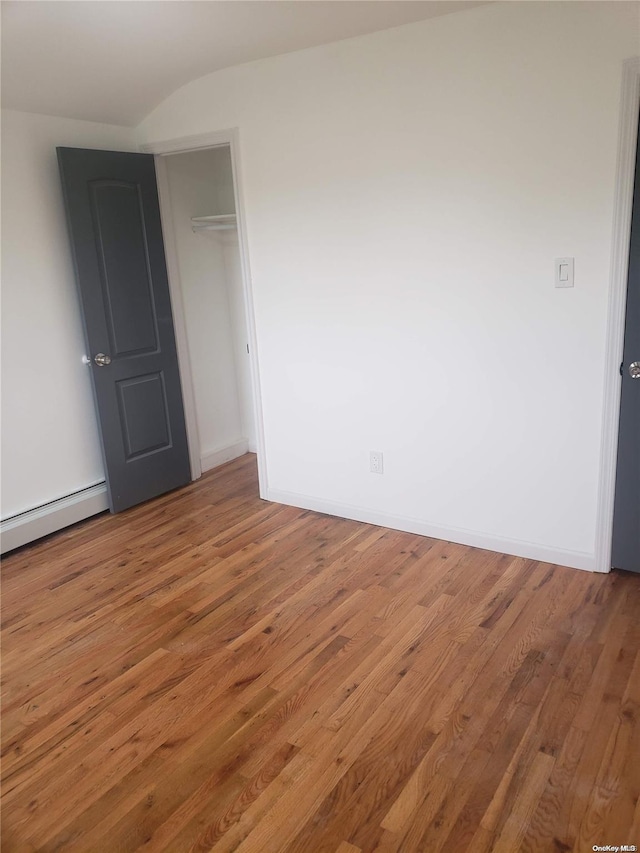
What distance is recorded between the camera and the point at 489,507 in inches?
127

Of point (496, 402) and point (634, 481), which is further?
point (496, 402)

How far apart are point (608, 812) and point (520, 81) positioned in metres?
2.67

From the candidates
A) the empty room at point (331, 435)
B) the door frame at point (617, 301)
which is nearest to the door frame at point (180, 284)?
the empty room at point (331, 435)

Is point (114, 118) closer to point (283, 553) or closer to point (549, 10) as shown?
point (549, 10)

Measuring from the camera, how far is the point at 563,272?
9.07ft

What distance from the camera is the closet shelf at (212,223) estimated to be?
432cm

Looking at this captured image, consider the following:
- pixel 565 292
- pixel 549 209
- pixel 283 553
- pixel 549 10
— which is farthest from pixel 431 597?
pixel 549 10

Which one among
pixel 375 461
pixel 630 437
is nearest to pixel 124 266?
pixel 375 461

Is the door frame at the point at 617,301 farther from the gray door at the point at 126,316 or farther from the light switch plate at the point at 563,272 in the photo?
the gray door at the point at 126,316

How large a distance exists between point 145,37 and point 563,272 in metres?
2.13

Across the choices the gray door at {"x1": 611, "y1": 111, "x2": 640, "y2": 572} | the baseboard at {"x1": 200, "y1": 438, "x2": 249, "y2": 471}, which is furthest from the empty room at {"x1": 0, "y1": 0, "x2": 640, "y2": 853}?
the baseboard at {"x1": 200, "y1": 438, "x2": 249, "y2": 471}

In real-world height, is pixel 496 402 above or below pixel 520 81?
below

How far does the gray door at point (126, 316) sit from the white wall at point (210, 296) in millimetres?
321

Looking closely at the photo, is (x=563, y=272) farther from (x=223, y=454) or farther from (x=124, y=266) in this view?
(x=223, y=454)
